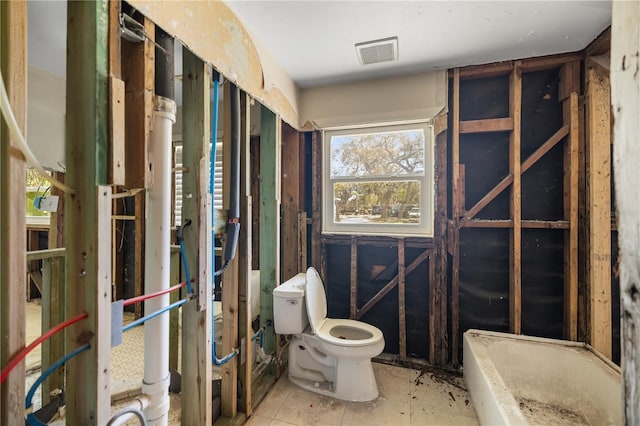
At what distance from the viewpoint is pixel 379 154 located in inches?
100

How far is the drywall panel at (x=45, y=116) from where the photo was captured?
2.18 metres

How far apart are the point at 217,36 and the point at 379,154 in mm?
1545

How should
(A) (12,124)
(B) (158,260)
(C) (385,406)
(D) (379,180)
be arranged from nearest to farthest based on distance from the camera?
(A) (12,124)
(B) (158,260)
(C) (385,406)
(D) (379,180)

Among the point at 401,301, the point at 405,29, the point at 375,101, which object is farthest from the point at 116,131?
the point at 401,301

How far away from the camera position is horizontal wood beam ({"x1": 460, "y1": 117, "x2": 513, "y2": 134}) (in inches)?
86.3

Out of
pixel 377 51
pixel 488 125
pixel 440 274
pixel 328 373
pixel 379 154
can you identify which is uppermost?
pixel 377 51

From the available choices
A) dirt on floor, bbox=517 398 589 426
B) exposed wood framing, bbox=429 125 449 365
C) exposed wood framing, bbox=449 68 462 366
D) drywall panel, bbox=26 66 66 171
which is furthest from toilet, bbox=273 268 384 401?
drywall panel, bbox=26 66 66 171

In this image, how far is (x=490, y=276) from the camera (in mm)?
2273

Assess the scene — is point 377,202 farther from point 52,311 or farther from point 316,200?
point 52,311

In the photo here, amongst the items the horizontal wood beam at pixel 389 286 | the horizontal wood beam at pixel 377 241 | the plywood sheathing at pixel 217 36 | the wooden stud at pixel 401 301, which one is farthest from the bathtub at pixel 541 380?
the plywood sheathing at pixel 217 36

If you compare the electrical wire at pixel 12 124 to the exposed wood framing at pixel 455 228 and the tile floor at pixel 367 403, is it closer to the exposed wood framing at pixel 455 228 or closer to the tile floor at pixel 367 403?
the tile floor at pixel 367 403

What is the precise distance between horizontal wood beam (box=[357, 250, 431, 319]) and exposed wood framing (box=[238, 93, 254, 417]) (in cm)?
110

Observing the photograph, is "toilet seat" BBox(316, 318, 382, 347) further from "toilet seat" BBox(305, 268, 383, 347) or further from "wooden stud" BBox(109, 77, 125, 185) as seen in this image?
"wooden stud" BBox(109, 77, 125, 185)

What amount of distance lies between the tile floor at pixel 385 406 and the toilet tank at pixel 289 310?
0.44 meters
